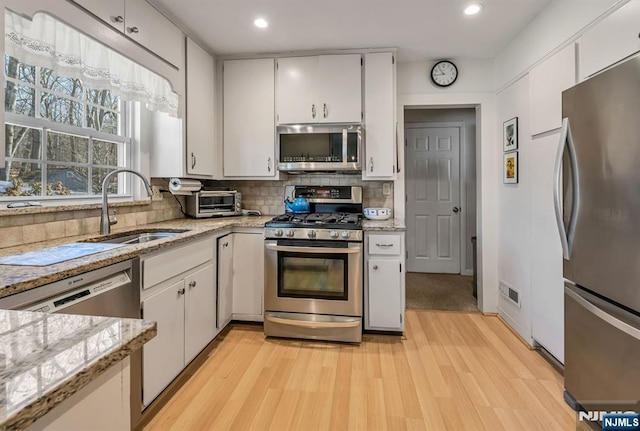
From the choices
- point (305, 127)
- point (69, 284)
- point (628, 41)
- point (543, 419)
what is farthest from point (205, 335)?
point (628, 41)

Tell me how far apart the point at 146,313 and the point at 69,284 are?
1.67 ft

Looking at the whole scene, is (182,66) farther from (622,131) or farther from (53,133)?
(622,131)

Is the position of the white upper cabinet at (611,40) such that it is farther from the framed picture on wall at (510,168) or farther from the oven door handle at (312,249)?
the oven door handle at (312,249)

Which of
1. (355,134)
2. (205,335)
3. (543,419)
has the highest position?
(355,134)

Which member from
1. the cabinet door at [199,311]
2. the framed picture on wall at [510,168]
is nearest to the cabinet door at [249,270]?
the cabinet door at [199,311]

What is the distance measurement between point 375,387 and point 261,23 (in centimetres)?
272

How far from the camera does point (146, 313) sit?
1.68m

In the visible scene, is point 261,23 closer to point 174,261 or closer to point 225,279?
point 174,261

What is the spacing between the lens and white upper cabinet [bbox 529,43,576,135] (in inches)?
80.0

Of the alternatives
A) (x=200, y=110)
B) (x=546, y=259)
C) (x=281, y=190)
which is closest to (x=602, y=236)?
(x=546, y=259)

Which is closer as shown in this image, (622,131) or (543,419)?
(622,131)

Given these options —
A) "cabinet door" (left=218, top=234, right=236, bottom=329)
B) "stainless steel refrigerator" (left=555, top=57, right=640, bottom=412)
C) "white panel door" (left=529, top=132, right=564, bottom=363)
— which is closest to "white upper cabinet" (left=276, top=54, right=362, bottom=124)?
"cabinet door" (left=218, top=234, right=236, bottom=329)

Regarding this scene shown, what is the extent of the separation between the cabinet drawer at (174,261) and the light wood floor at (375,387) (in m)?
0.72

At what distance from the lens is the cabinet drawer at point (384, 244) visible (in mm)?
2643
